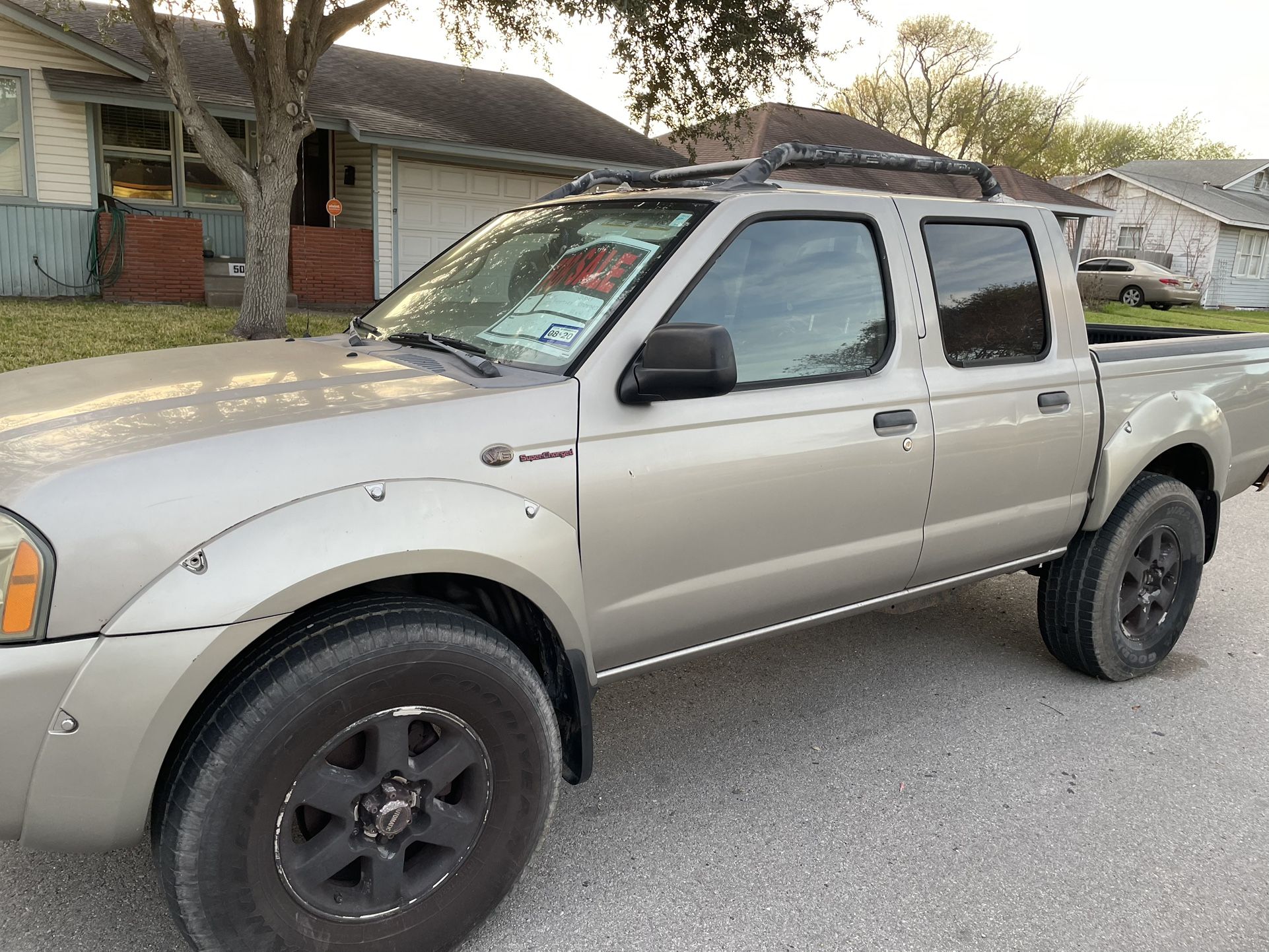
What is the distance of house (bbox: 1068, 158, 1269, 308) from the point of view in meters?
37.8

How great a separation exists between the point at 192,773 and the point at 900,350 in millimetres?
2458

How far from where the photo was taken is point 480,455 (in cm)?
244

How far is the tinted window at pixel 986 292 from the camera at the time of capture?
11.5 ft

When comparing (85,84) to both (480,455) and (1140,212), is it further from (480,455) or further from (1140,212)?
(1140,212)

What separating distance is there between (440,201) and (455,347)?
50.9 ft

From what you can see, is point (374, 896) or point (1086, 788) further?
point (1086, 788)

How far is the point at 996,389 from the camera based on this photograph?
357cm

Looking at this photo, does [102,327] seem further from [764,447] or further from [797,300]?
[764,447]

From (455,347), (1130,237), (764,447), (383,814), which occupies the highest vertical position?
(1130,237)

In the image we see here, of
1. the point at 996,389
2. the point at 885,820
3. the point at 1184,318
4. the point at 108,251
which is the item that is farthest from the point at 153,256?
the point at 1184,318

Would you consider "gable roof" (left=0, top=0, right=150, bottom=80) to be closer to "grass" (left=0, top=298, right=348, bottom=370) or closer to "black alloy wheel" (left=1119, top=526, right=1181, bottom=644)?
"grass" (left=0, top=298, right=348, bottom=370)

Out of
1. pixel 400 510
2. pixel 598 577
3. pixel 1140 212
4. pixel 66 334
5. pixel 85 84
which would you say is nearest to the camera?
pixel 400 510

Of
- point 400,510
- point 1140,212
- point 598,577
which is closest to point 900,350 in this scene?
point 598,577

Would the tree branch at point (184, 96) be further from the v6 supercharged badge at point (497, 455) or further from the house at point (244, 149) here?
the v6 supercharged badge at point (497, 455)
